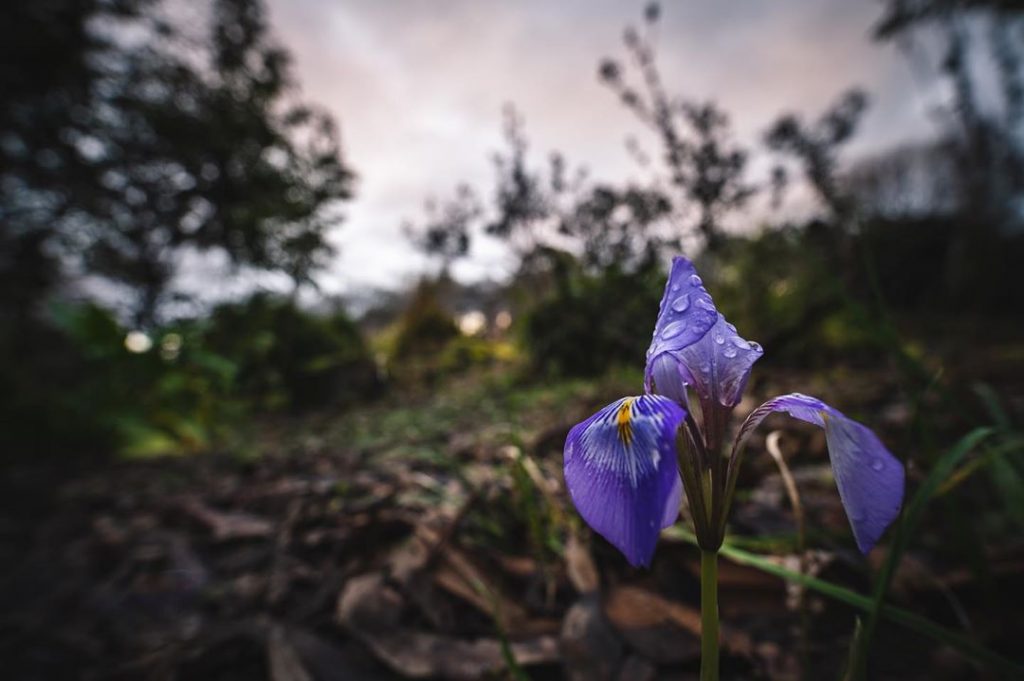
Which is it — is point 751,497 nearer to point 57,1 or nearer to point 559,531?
point 559,531

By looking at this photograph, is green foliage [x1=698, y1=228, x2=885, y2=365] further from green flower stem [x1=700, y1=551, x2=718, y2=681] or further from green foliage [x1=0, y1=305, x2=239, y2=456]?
green foliage [x1=0, y1=305, x2=239, y2=456]

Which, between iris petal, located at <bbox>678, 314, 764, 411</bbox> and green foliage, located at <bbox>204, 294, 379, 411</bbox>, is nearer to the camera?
iris petal, located at <bbox>678, 314, 764, 411</bbox>

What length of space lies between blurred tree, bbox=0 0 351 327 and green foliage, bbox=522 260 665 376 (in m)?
3.76

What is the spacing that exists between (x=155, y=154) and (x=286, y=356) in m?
2.79

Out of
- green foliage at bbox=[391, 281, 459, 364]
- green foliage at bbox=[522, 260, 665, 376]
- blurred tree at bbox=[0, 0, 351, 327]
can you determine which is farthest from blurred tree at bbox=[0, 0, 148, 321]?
green foliage at bbox=[522, 260, 665, 376]

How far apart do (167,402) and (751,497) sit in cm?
493

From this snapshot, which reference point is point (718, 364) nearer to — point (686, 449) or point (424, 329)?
point (686, 449)

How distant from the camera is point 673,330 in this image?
543 mm

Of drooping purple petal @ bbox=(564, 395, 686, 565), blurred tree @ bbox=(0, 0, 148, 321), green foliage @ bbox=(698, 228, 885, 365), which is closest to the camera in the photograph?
drooping purple petal @ bbox=(564, 395, 686, 565)

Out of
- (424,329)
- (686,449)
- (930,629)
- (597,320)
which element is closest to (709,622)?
(686,449)

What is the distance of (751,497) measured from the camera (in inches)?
55.9

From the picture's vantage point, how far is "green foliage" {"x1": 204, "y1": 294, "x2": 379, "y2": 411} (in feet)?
17.1

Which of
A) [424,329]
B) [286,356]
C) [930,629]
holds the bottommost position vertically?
[930,629]

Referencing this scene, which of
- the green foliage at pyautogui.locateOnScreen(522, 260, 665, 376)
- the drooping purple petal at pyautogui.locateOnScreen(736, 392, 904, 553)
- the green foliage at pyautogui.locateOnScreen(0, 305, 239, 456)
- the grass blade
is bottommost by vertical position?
the grass blade
